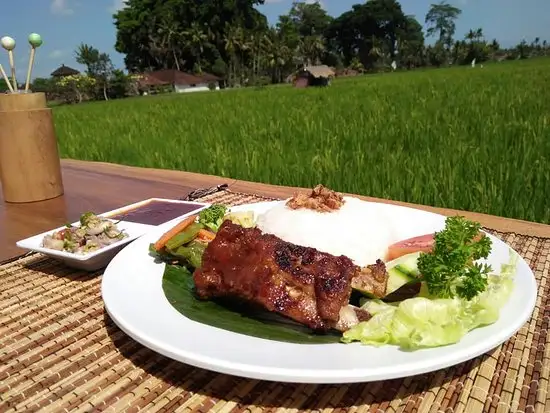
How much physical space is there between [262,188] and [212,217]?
3.30 feet

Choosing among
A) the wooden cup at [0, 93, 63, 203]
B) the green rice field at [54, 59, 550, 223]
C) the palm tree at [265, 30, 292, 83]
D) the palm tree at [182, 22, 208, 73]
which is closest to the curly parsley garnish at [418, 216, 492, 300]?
the green rice field at [54, 59, 550, 223]

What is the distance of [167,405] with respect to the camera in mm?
912

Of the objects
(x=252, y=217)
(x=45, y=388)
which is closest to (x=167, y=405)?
(x=45, y=388)

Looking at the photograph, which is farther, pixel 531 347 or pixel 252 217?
pixel 252 217

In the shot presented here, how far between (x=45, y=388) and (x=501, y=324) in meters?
0.93

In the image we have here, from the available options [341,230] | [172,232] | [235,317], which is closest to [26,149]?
[172,232]

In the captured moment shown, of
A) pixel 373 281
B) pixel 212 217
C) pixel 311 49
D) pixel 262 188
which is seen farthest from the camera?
pixel 311 49

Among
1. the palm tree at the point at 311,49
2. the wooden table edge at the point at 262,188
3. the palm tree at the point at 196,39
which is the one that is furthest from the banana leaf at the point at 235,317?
the palm tree at the point at 311,49

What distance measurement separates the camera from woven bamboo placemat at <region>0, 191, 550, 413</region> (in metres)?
0.90

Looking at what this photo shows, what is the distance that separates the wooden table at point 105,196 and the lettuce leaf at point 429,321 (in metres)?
0.84

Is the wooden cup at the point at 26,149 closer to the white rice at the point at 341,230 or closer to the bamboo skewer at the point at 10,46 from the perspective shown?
the bamboo skewer at the point at 10,46

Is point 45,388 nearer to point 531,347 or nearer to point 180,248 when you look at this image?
point 180,248

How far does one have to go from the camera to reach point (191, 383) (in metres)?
0.97

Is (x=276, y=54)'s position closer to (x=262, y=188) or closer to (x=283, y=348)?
(x=262, y=188)
